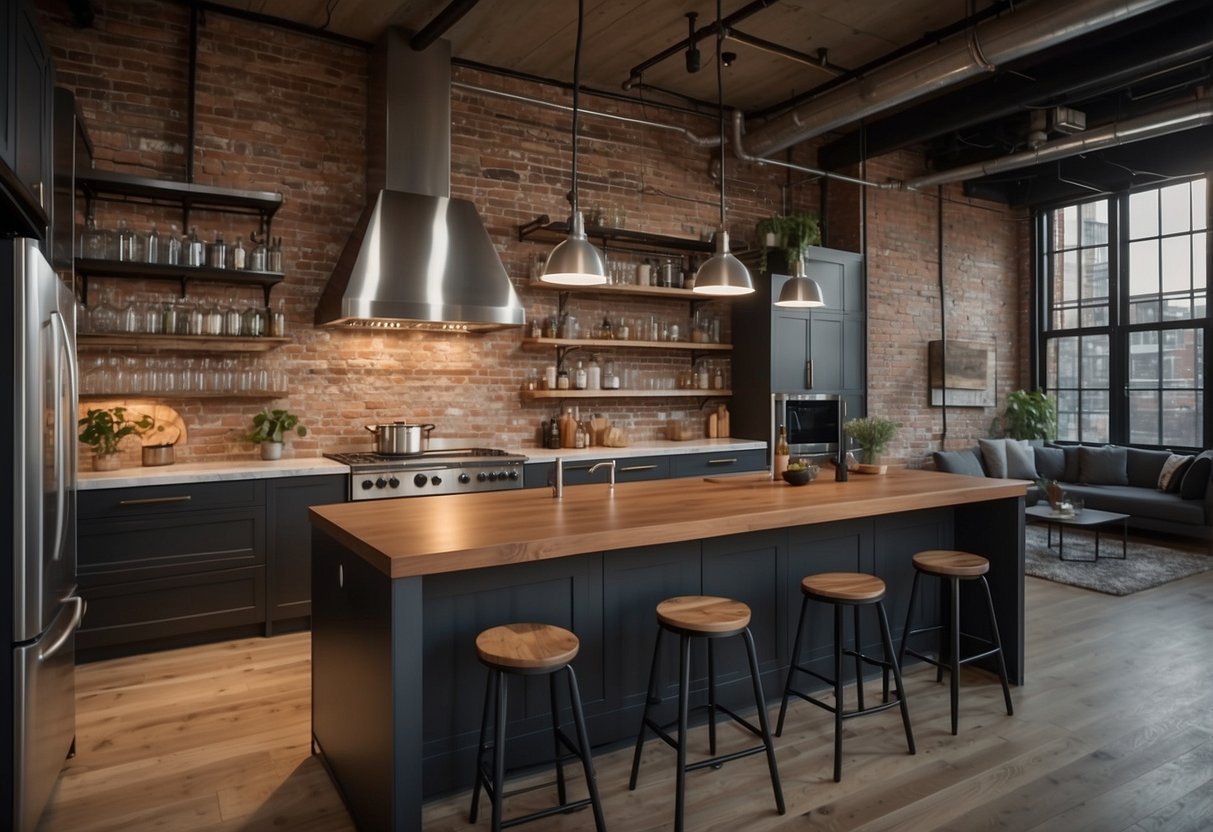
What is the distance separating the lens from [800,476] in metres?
3.59

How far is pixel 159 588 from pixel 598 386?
3324 millimetres

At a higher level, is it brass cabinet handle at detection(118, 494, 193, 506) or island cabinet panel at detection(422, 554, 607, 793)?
brass cabinet handle at detection(118, 494, 193, 506)

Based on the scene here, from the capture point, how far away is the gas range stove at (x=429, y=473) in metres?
4.54

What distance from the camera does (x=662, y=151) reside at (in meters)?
6.62

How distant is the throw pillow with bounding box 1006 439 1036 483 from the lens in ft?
26.5

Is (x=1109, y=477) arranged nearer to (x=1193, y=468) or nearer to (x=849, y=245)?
(x=1193, y=468)

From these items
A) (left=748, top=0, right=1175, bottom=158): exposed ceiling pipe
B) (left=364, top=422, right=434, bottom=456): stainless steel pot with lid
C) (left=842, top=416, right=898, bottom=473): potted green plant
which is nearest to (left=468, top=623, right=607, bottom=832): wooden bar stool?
(left=842, top=416, right=898, bottom=473): potted green plant

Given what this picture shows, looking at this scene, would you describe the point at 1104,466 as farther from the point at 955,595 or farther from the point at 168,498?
the point at 168,498

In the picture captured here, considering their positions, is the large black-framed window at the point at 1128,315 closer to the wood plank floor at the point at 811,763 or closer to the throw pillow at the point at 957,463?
the throw pillow at the point at 957,463

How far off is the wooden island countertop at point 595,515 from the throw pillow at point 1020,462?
4867 mm

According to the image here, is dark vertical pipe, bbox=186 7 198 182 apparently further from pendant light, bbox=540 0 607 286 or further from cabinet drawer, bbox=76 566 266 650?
pendant light, bbox=540 0 607 286

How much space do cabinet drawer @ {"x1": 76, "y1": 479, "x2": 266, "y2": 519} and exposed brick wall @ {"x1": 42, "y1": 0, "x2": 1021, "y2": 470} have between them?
2.52 feet

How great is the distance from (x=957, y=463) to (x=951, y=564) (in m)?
4.76

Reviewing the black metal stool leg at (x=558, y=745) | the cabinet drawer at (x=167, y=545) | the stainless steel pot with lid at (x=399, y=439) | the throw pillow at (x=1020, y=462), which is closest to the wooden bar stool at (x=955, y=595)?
the black metal stool leg at (x=558, y=745)
